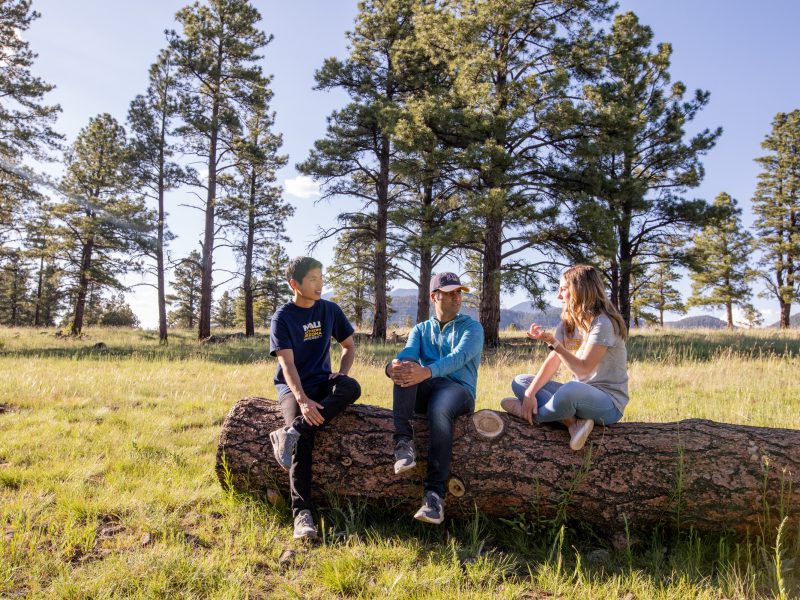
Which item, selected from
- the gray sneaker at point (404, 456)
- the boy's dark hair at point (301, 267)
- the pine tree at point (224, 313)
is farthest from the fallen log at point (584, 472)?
the pine tree at point (224, 313)

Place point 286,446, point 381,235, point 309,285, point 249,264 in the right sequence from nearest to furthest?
point 286,446
point 309,285
point 381,235
point 249,264

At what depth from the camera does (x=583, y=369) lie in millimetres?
3354

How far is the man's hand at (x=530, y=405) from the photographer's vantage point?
3.53 metres

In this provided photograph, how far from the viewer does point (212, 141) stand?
19828 mm

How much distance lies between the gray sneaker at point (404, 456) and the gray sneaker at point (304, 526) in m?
0.70

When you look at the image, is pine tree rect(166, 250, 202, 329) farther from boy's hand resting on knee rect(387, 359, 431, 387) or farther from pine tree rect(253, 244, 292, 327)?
boy's hand resting on knee rect(387, 359, 431, 387)

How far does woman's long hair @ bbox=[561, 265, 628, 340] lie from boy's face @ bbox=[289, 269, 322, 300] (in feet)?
6.82

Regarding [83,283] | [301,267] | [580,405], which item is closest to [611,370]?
[580,405]

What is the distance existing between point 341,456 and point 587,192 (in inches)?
528

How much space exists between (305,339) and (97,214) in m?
26.9

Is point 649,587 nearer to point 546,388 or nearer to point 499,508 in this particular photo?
point 499,508

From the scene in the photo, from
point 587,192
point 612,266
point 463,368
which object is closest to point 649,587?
point 463,368

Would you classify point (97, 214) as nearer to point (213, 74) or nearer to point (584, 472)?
point (213, 74)

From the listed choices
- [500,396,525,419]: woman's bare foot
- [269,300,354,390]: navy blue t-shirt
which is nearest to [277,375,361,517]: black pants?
[269,300,354,390]: navy blue t-shirt
